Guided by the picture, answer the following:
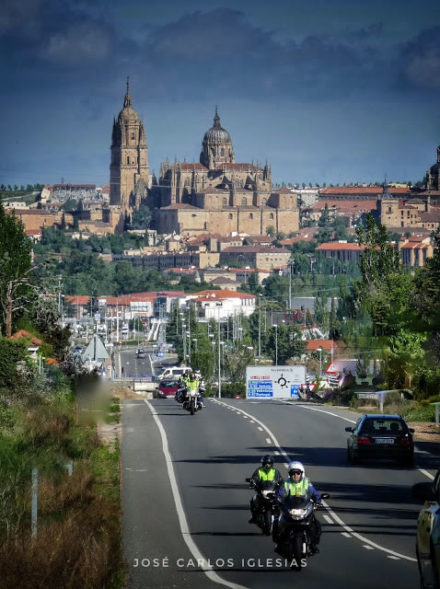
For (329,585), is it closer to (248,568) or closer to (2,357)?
(248,568)

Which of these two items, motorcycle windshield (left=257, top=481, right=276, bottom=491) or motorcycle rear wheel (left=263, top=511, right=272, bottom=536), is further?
motorcycle windshield (left=257, top=481, right=276, bottom=491)

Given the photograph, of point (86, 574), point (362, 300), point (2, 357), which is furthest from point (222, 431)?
point (362, 300)

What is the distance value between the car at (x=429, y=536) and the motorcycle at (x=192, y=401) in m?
32.8

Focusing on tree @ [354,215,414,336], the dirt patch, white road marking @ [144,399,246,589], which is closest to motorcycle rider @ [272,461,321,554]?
white road marking @ [144,399,246,589]

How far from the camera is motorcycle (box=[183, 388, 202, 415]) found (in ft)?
159

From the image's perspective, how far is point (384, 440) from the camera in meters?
30.8

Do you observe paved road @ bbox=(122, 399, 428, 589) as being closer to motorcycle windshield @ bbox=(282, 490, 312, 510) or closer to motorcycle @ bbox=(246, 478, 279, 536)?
motorcycle @ bbox=(246, 478, 279, 536)

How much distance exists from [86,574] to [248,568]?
2463mm

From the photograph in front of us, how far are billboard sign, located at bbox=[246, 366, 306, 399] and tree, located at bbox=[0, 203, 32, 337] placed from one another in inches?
444

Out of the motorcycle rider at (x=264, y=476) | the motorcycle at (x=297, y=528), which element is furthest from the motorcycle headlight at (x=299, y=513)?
the motorcycle rider at (x=264, y=476)

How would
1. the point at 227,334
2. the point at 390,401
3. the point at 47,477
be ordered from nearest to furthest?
the point at 47,477 < the point at 390,401 < the point at 227,334

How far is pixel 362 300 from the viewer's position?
72375mm

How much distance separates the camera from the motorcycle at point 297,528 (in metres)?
18.5

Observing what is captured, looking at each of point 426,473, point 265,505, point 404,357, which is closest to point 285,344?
point 404,357
